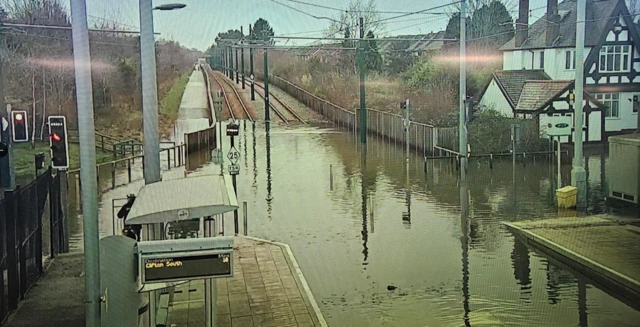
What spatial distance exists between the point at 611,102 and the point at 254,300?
3242mm

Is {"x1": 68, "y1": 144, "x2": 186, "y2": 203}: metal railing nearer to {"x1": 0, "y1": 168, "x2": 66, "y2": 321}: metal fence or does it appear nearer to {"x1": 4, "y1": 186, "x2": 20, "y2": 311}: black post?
{"x1": 0, "y1": 168, "x2": 66, "y2": 321}: metal fence

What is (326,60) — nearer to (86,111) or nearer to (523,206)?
(523,206)

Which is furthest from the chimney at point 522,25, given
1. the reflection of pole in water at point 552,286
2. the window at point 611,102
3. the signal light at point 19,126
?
the signal light at point 19,126

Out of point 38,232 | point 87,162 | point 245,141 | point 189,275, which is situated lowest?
point 38,232

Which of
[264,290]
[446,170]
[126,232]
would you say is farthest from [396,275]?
[446,170]

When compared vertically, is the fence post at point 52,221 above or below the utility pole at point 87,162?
below

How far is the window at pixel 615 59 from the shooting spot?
16.5 ft

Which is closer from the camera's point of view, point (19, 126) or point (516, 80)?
point (19, 126)

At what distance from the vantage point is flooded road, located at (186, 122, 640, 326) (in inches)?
119

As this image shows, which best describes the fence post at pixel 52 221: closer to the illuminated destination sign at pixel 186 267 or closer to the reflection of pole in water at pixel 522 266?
the illuminated destination sign at pixel 186 267

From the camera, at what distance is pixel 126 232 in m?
2.41

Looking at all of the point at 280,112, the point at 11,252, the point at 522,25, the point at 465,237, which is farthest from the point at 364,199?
the point at 11,252

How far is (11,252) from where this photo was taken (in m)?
2.62

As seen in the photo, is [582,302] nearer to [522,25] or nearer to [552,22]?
[552,22]
